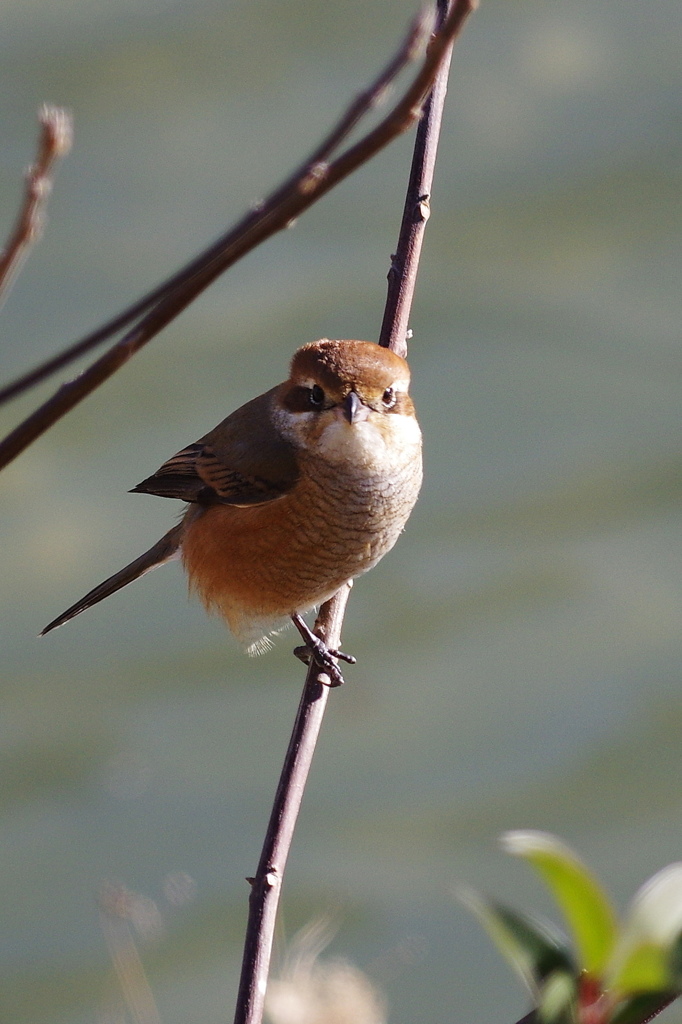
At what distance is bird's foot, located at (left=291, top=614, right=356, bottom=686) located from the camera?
13.1 feet

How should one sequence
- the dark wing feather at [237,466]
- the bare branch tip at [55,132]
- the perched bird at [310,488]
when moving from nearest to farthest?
1. the bare branch tip at [55,132]
2. the perched bird at [310,488]
3. the dark wing feather at [237,466]

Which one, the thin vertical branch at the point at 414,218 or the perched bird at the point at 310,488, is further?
the perched bird at the point at 310,488

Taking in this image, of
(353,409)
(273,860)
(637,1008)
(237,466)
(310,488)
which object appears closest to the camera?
(637,1008)

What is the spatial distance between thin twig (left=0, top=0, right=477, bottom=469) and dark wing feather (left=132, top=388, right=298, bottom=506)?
303 centimetres

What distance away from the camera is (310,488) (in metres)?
4.20

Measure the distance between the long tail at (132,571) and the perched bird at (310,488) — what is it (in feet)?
0.93

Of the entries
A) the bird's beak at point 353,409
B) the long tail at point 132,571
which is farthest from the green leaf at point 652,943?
the long tail at point 132,571

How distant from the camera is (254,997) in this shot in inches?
90.7

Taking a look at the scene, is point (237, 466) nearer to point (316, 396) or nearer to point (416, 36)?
point (316, 396)

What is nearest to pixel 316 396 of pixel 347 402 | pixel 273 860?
pixel 347 402

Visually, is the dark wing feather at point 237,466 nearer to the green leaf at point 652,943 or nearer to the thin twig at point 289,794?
the thin twig at point 289,794

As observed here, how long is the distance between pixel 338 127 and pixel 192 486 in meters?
3.53

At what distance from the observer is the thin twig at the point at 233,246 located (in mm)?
1187

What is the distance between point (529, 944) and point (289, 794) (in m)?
1.67
